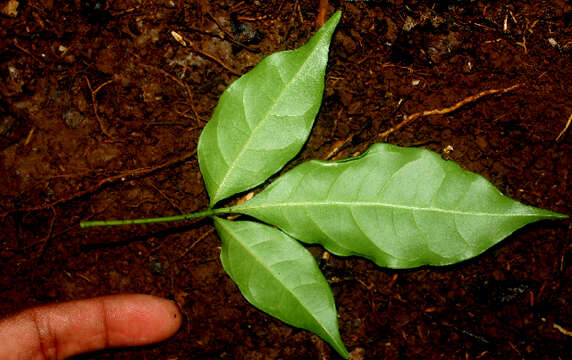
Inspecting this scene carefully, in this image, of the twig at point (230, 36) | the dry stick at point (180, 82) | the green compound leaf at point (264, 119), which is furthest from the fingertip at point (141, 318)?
the twig at point (230, 36)

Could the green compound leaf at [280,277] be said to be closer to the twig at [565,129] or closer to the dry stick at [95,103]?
the dry stick at [95,103]

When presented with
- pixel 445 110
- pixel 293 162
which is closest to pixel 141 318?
pixel 293 162

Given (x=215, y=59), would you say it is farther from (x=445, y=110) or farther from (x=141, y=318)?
(x=141, y=318)

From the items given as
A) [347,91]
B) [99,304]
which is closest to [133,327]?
[99,304]

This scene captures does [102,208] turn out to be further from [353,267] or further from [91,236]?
[353,267]

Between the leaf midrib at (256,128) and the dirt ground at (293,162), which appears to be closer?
the leaf midrib at (256,128)

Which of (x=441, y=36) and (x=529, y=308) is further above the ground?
(x=441, y=36)

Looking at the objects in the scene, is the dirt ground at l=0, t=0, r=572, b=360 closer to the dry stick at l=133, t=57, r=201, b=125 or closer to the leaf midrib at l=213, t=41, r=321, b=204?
the dry stick at l=133, t=57, r=201, b=125
